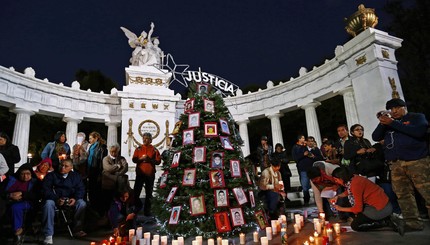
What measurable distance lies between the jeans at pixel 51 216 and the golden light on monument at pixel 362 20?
1421 centimetres

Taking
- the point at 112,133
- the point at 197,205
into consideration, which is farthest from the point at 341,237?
the point at 112,133

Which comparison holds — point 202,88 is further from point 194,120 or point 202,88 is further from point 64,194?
point 64,194

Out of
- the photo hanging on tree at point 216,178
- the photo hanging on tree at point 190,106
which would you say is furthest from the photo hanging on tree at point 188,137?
the photo hanging on tree at point 216,178

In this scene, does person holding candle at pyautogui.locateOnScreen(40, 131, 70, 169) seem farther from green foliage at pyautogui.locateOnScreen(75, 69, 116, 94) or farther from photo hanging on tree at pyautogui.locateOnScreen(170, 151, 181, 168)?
green foliage at pyautogui.locateOnScreen(75, 69, 116, 94)

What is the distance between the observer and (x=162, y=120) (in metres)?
17.1

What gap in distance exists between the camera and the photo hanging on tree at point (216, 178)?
5396 mm

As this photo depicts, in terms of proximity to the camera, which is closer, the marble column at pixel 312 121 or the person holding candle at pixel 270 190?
the person holding candle at pixel 270 190

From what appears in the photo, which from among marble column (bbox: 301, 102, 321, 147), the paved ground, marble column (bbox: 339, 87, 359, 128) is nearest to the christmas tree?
the paved ground

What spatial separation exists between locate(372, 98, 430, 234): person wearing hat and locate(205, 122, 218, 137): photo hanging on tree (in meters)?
3.37

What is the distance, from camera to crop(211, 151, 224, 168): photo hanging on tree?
5.64 meters

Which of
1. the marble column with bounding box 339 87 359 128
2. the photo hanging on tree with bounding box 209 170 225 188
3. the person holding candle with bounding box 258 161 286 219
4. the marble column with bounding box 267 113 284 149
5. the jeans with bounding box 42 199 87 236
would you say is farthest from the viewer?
the marble column with bounding box 267 113 284 149

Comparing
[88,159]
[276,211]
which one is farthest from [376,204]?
[88,159]

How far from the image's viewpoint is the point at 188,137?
598 cm

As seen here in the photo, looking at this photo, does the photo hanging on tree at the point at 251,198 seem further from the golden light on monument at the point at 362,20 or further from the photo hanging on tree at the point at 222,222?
the golden light on monument at the point at 362,20
